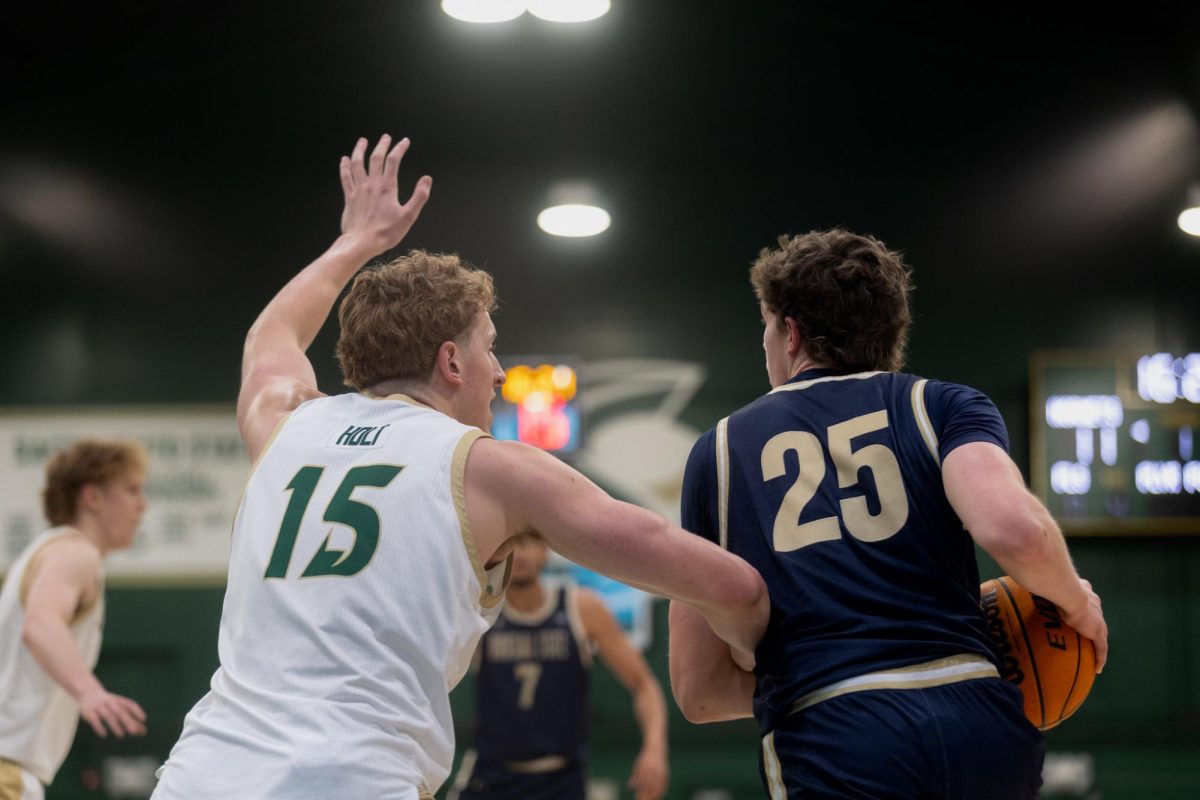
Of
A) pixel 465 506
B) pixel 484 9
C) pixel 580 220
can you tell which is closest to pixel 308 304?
pixel 465 506

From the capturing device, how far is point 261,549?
189 centimetres

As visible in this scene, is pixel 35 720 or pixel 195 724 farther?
pixel 35 720

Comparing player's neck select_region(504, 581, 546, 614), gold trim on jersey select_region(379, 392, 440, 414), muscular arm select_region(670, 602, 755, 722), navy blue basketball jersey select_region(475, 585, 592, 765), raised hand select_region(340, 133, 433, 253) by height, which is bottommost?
navy blue basketball jersey select_region(475, 585, 592, 765)

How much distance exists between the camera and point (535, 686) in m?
5.47

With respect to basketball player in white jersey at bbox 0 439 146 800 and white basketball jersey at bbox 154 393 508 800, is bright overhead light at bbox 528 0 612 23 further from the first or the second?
white basketball jersey at bbox 154 393 508 800

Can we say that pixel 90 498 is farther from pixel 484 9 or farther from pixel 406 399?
pixel 406 399

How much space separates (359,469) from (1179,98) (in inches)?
273

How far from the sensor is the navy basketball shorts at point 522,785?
16.8 feet

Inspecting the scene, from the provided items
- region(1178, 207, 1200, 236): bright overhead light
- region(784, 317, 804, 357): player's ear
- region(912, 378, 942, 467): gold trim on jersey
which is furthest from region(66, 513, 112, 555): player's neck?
region(1178, 207, 1200, 236): bright overhead light

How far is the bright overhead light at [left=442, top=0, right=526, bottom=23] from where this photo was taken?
17.7ft

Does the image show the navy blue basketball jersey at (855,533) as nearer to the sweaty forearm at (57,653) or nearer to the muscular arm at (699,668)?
the muscular arm at (699,668)

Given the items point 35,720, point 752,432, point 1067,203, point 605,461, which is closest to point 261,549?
point 752,432

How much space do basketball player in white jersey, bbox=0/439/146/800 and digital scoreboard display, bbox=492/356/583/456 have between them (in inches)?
106

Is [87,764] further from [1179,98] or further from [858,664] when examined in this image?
[1179,98]
